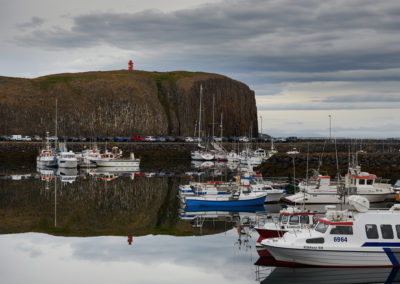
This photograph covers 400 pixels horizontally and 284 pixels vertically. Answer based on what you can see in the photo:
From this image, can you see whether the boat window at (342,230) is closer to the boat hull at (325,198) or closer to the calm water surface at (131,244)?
the calm water surface at (131,244)

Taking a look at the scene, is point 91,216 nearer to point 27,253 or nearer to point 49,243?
point 49,243

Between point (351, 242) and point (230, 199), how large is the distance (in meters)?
18.9

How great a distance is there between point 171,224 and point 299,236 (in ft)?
44.5

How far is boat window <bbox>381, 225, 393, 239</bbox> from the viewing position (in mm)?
22969

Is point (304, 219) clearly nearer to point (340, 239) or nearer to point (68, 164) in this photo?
point (340, 239)

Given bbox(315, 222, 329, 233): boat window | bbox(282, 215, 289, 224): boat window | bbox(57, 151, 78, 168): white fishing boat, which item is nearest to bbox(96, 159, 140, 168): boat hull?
bbox(57, 151, 78, 168): white fishing boat

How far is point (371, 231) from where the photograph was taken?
902 inches

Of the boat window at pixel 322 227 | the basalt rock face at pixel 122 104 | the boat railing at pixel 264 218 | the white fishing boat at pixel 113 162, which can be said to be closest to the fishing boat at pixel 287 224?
the boat window at pixel 322 227

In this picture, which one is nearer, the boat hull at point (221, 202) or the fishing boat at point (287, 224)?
the fishing boat at point (287, 224)

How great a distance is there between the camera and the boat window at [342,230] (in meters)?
22.8

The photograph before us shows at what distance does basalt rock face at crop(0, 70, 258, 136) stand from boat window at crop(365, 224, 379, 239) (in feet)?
415

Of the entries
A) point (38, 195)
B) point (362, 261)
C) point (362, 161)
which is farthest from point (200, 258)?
point (362, 161)

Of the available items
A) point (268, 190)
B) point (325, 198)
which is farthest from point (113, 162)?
point (325, 198)

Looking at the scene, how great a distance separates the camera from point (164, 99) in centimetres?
17025
